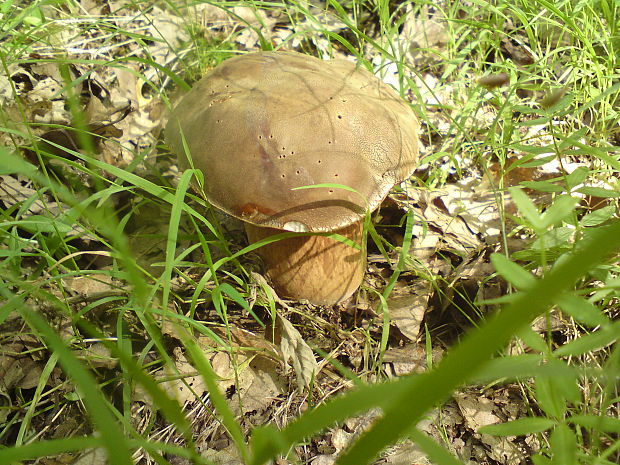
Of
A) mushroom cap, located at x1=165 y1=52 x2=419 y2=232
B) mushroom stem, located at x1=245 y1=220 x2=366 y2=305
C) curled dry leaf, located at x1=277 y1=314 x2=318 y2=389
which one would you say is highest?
mushroom cap, located at x1=165 y1=52 x2=419 y2=232

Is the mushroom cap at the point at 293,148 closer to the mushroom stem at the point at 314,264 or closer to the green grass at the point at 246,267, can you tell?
the green grass at the point at 246,267

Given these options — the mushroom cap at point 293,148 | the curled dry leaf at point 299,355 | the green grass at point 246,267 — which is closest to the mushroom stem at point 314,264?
the green grass at point 246,267

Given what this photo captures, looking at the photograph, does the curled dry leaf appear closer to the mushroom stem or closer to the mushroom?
the mushroom stem

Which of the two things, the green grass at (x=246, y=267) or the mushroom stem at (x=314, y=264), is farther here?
the mushroom stem at (x=314, y=264)

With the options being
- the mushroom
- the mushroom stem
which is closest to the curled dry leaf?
the mushroom stem

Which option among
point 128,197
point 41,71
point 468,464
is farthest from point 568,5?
point 41,71
